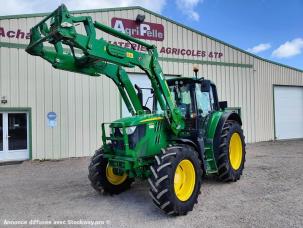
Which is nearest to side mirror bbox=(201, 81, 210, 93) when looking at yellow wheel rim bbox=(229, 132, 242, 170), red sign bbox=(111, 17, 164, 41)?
yellow wheel rim bbox=(229, 132, 242, 170)

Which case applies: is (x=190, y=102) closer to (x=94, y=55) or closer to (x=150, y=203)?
(x=150, y=203)

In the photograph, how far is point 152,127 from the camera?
19.9 feet

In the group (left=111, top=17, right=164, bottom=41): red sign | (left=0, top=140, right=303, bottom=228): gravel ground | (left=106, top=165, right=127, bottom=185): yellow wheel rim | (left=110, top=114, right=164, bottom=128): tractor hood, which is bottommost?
(left=0, top=140, right=303, bottom=228): gravel ground

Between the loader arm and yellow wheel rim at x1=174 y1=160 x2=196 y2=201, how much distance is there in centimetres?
91

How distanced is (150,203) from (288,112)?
52.9 ft

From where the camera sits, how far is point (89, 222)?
5.17 meters

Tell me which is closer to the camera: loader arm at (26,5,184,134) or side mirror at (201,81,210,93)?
loader arm at (26,5,184,134)

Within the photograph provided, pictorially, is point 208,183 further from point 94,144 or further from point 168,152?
point 94,144

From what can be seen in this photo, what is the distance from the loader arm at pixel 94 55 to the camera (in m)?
4.80

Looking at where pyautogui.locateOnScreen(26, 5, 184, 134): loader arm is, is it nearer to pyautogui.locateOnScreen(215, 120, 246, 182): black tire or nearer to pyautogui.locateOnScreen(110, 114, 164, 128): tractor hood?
pyautogui.locateOnScreen(110, 114, 164, 128): tractor hood

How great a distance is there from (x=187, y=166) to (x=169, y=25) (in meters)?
11.2

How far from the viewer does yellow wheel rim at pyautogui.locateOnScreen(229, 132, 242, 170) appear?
784 centimetres

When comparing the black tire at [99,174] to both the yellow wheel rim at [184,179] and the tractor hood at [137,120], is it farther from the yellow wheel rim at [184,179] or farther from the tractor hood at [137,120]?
the yellow wheel rim at [184,179]

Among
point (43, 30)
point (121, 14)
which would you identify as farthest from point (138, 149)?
point (121, 14)
